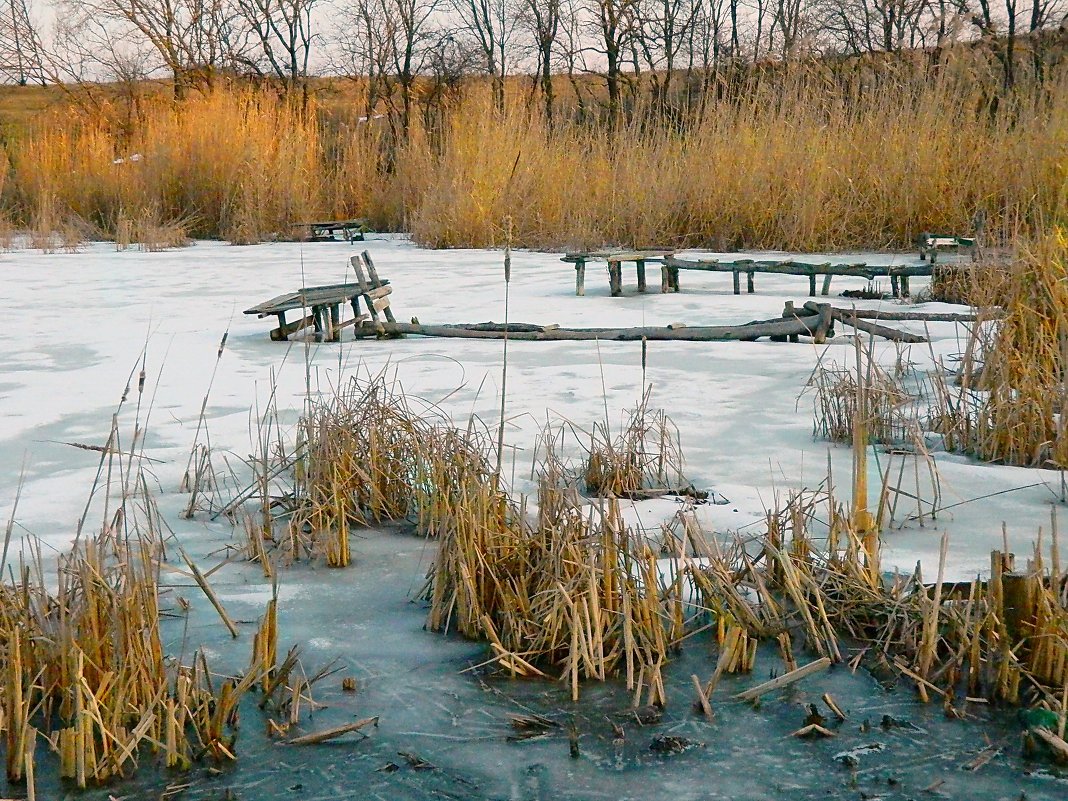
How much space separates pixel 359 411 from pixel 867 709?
69.6 inches

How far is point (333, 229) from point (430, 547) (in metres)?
11.2

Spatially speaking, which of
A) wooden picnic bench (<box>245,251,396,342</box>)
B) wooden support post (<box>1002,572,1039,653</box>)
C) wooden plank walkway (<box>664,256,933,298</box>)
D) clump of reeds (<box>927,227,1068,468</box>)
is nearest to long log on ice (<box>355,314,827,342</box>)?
wooden picnic bench (<box>245,251,396,342</box>)

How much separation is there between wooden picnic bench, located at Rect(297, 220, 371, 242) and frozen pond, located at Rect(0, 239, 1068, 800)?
6106 mm

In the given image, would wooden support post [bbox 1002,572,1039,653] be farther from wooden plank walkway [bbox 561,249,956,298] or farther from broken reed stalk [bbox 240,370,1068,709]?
wooden plank walkway [bbox 561,249,956,298]

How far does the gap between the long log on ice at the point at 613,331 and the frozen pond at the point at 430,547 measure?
75mm

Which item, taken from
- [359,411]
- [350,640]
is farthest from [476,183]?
[350,640]

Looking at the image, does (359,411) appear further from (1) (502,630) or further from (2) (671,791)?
(2) (671,791)

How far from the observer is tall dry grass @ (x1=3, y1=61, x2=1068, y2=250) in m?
10.4

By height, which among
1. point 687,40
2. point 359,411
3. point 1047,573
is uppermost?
point 687,40

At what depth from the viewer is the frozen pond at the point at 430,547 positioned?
1918mm

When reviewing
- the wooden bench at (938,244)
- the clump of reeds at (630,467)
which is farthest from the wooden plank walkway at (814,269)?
the clump of reeds at (630,467)

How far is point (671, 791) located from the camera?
1.87m

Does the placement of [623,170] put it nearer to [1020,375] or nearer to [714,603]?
[1020,375]

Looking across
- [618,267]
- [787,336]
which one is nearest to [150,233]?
[618,267]
